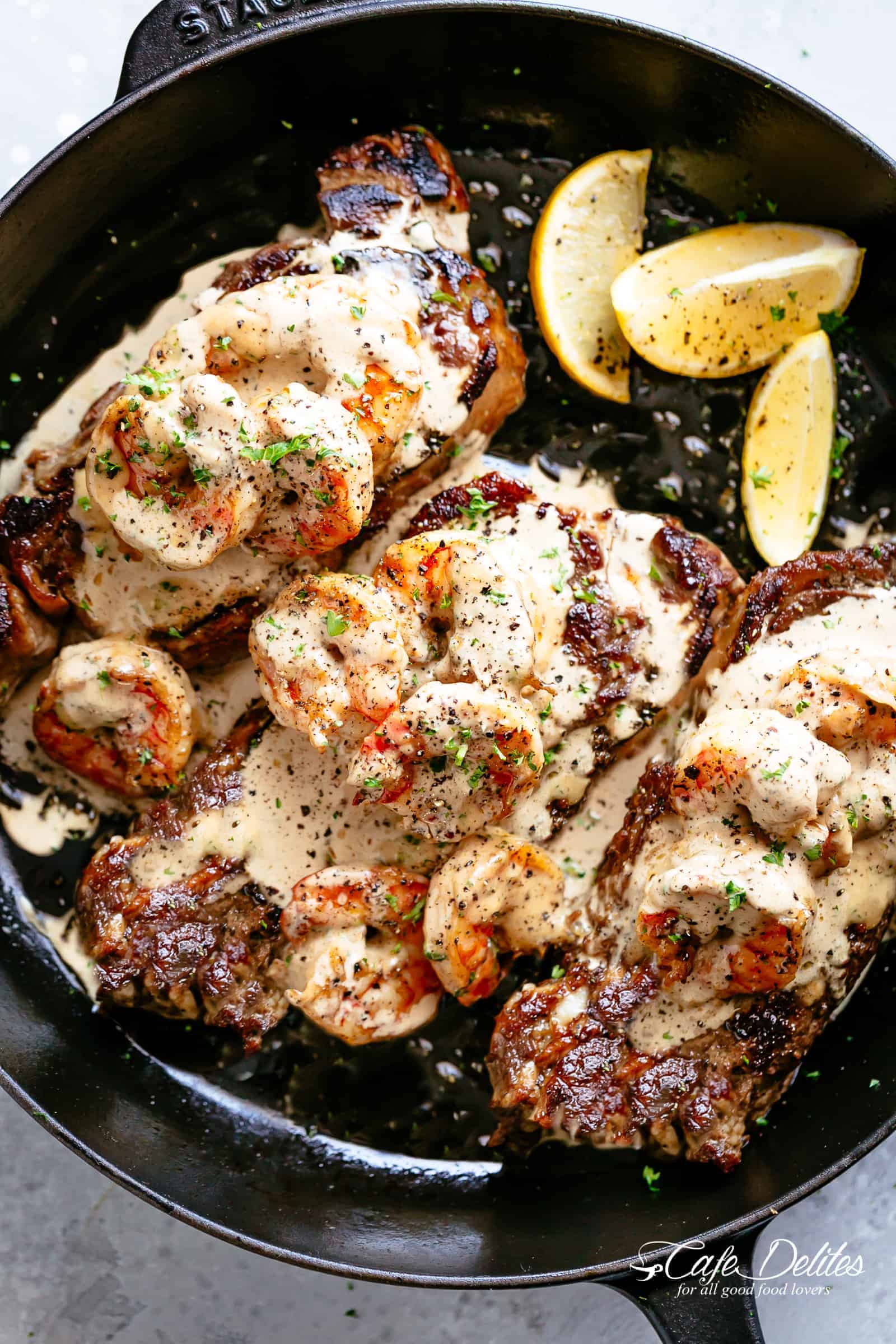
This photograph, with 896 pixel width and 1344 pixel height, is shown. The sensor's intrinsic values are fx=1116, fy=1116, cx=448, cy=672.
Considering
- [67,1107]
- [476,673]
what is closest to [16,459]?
[476,673]

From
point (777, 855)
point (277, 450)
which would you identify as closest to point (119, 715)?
point (277, 450)

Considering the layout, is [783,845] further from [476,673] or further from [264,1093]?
[264,1093]

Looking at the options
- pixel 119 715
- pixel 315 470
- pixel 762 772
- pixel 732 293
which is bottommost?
pixel 762 772

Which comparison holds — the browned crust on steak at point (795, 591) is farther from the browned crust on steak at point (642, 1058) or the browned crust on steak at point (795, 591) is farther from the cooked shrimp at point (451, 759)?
the cooked shrimp at point (451, 759)

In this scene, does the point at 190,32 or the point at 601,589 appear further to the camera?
the point at 601,589

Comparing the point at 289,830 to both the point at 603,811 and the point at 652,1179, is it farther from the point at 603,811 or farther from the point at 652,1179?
the point at 652,1179
